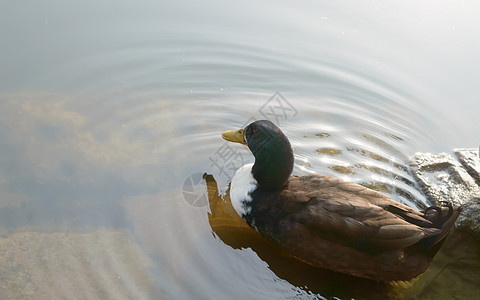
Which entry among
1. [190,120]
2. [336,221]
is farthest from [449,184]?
[190,120]

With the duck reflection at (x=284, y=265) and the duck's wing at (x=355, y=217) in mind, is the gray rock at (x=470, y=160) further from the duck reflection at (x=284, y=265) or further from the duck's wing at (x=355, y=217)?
the duck reflection at (x=284, y=265)

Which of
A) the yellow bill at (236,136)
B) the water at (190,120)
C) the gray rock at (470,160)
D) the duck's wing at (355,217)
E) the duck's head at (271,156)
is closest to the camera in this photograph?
the duck's wing at (355,217)

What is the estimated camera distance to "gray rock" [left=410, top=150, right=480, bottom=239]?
4.51m

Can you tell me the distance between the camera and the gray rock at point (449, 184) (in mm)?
4512

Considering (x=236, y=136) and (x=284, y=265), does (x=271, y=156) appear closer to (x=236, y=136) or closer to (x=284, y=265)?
(x=236, y=136)

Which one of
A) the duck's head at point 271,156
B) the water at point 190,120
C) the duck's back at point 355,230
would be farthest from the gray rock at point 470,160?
the duck's head at point 271,156

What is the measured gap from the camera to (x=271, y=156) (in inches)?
158

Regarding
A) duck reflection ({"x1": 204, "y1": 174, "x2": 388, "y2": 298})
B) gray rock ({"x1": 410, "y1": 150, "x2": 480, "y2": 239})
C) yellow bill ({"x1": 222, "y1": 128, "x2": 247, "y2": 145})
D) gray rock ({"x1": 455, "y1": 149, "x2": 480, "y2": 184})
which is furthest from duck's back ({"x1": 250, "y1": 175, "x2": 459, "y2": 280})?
gray rock ({"x1": 455, "y1": 149, "x2": 480, "y2": 184})

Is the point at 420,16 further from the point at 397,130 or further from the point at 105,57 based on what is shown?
the point at 105,57

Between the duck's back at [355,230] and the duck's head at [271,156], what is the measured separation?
0.20 meters

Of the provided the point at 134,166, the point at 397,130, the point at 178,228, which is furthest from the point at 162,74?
the point at 397,130

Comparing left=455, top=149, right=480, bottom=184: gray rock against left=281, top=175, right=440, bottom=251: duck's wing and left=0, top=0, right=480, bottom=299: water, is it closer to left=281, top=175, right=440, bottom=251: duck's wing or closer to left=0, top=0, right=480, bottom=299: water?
left=0, top=0, right=480, bottom=299: water

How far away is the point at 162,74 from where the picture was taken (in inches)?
241

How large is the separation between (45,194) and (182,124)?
180cm
